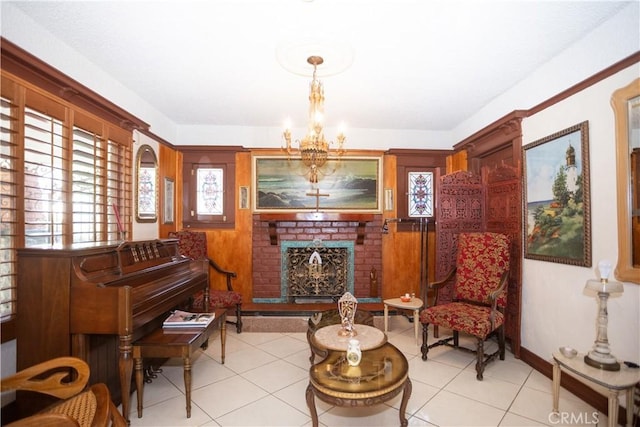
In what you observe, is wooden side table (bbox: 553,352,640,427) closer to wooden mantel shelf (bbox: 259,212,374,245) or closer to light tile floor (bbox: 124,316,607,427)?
light tile floor (bbox: 124,316,607,427)

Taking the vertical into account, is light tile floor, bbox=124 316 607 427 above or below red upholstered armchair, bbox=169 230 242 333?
below

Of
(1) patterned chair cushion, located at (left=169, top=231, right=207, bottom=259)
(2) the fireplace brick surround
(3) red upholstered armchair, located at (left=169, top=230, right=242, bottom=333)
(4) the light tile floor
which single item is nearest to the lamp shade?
(4) the light tile floor

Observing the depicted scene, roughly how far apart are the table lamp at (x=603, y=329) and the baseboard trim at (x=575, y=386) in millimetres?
491

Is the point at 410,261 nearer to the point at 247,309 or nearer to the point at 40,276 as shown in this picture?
the point at 247,309

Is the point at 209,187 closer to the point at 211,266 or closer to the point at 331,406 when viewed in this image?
the point at 211,266

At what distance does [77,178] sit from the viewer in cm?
269

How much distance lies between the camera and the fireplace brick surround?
4.66 meters

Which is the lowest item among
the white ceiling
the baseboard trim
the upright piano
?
the baseboard trim

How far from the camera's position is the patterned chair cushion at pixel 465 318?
278 centimetres

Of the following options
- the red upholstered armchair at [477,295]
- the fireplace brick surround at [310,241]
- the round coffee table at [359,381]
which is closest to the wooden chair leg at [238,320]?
the fireplace brick surround at [310,241]

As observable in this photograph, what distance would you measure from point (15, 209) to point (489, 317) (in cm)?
393

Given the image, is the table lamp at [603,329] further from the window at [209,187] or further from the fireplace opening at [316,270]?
the window at [209,187]

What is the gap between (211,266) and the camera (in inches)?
179

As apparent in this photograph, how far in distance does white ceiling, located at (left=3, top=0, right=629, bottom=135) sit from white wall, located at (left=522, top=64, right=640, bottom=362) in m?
0.53
